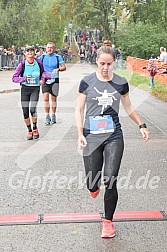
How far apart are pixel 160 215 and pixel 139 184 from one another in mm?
1286

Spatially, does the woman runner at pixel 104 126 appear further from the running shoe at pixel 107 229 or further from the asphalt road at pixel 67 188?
the asphalt road at pixel 67 188


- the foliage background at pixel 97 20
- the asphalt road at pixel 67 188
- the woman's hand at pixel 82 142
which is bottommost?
the foliage background at pixel 97 20

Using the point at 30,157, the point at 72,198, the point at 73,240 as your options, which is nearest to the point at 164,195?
the point at 72,198

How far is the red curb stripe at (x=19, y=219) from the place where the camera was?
16.5 ft

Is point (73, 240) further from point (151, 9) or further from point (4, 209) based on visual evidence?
point (151, 9)

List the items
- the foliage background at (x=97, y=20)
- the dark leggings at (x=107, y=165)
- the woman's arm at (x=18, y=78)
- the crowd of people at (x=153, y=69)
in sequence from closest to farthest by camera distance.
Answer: the dark leggings at (x=107, y=165) → the woman's arm at (x=18, y=78) → the crowd of people at (x=153, y=69) → the foliage background at (x=97, y=20)

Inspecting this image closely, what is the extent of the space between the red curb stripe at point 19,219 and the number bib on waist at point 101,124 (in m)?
1.20

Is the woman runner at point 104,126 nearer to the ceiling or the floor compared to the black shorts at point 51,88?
nearer to the ceiling

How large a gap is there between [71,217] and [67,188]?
3.79 feet

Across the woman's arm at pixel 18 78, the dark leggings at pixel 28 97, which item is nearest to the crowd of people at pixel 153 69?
the dark leggings at pixel 28 97

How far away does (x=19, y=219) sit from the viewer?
5.13 m

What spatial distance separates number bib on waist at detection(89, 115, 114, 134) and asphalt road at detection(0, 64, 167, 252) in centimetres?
102

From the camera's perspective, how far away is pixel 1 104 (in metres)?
15.8

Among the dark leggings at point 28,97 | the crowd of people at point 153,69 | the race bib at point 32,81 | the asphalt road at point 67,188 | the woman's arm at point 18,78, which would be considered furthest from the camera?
the crowd of people at point 153,69
